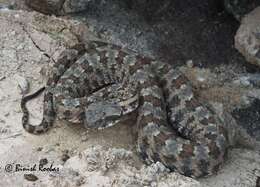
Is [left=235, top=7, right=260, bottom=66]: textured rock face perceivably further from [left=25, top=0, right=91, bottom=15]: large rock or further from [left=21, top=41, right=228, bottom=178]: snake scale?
[left=25, top=0, right=91, bottom=15]: large rock

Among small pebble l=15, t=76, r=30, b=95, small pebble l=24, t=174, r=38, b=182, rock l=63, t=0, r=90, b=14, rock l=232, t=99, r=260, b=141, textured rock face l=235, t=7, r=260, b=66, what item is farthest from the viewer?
rock l=63, t=0, r=90, b=14

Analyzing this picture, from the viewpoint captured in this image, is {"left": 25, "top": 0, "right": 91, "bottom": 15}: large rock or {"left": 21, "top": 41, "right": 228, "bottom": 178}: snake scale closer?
{"left": 21, "top": 41, "right": 228, "bottom": 178}: snake scale

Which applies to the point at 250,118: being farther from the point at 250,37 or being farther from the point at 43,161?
the point at 43,161

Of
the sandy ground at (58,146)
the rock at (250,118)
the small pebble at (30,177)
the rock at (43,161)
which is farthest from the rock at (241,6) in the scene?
the small pebble at (30,177)

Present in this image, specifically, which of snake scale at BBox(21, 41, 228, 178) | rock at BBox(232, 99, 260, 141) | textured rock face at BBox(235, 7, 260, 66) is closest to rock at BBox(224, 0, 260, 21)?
textured rock face at BBox(235, 7, 260, 66)

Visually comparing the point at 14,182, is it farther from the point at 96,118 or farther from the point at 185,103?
the point at 185,103

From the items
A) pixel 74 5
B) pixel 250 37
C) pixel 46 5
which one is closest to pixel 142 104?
pixel 250 37
